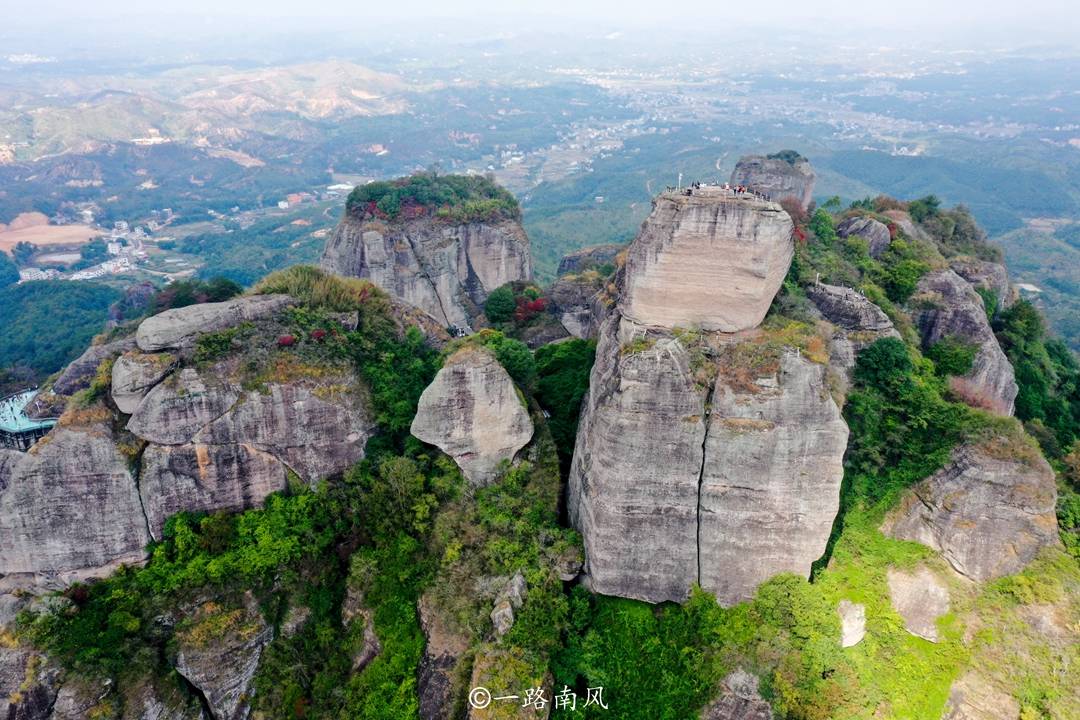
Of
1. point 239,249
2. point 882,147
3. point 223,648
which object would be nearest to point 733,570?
point 223,648

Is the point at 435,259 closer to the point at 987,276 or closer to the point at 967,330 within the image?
the point at 967,330

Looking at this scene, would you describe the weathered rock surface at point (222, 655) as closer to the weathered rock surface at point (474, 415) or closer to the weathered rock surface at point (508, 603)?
the weathered rock surface at point (508, 603)

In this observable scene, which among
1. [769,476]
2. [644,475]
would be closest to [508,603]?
[644,475]

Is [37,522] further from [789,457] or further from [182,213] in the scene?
[182,213]

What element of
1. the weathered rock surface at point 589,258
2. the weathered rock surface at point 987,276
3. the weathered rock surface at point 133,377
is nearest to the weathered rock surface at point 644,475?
the weathered rock surface at point 133,377

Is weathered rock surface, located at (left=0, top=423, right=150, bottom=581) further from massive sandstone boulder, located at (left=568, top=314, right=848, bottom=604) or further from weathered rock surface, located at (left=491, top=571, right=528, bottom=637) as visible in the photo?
massive sandstone boulder, located at (left=568, top=314, right=848, bottom=604)
